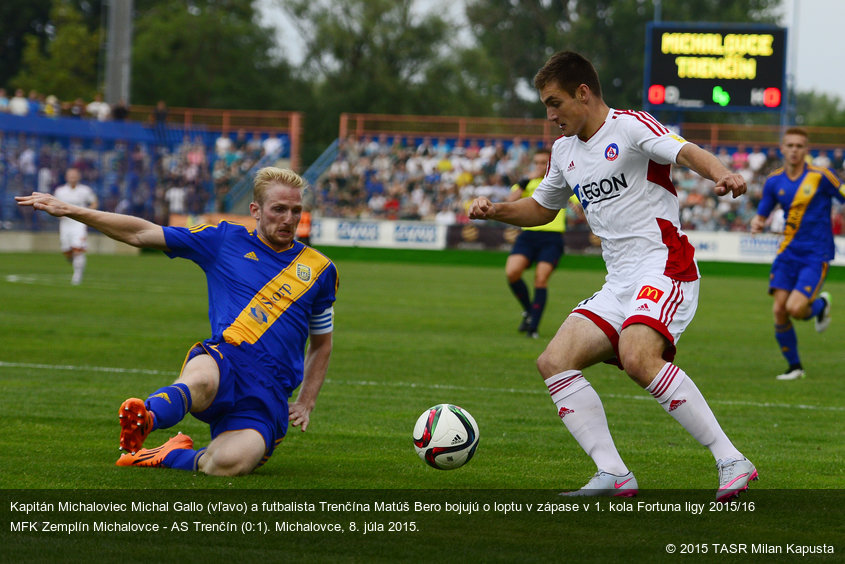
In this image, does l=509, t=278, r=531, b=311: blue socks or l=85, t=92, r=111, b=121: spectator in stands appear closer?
l=509, t=278, r=531, b=311: blue socks

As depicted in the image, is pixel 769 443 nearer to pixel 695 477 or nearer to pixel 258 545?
pixel 695 477

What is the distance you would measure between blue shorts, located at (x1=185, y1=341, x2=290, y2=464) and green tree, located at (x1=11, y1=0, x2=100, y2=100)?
166 feet

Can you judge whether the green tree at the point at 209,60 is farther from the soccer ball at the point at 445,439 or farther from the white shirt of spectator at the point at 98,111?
the soccer ball at the point at 445,439

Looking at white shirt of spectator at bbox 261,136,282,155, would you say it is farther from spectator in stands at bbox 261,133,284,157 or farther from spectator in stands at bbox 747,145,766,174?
spectator in stands at bbox 747,145,766,174

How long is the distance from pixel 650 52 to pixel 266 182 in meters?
22.5

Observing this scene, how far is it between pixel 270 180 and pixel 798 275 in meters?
7.13

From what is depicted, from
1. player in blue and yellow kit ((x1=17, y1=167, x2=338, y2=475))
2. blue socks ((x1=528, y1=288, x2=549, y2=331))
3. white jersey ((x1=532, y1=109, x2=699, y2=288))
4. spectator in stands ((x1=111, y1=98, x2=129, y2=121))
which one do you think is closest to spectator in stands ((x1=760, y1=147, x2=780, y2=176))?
spectator in stands ((x1=111, y1=98, x2=129, y2=121))

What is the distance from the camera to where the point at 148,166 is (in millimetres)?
37312

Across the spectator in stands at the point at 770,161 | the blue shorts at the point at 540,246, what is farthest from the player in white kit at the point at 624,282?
the spectator in stands at the point at 770,161

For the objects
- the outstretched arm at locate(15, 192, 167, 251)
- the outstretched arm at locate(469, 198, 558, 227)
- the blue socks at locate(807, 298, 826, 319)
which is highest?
the outstretched arm at locate(469, 198, 558, 227)

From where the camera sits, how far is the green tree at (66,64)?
5353 centimetres

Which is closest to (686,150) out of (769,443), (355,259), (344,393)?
(769,443)

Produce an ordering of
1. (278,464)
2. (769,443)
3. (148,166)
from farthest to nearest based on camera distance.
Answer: (148,166), (769,443), (278,464)

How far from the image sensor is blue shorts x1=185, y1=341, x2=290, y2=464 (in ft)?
18.6
